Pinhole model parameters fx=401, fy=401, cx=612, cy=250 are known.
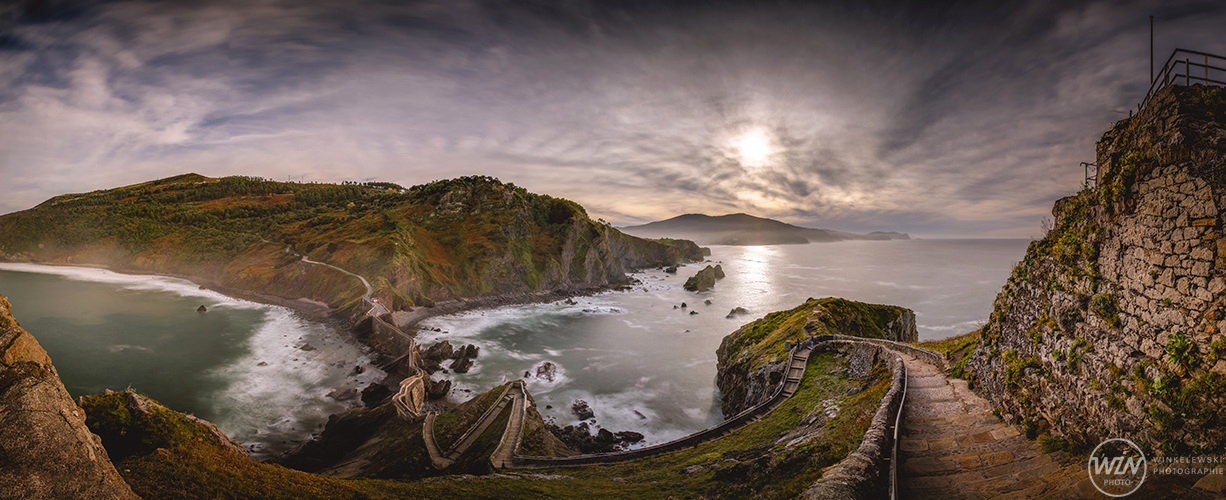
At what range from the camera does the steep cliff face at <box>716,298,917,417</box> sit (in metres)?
25.3

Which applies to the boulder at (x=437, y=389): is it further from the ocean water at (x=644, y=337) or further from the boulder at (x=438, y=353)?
the boulder at (x=438, y=353)

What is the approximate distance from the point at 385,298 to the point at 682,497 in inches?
2101

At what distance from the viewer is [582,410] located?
31094 mm

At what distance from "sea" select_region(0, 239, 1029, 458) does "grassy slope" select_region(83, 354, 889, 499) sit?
8667mm

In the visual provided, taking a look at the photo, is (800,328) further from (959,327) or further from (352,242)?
(352,242)

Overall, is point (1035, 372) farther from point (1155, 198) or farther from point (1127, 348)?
point (1155, 198)

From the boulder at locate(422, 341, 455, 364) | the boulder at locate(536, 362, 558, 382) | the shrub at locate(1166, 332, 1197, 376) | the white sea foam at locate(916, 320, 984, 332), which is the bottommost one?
the boulder at locate(536, 362, 558, 382)

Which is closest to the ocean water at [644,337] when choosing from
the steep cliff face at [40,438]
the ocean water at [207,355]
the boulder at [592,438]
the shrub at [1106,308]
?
the boulder at [592,438]

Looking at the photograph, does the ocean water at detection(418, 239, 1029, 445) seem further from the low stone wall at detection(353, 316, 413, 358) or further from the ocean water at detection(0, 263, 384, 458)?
the ocean water at detection(0, 263, 384, 458)

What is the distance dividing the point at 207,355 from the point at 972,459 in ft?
185

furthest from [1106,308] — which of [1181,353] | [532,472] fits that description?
[532,472]

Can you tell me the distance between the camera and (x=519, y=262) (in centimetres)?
8012

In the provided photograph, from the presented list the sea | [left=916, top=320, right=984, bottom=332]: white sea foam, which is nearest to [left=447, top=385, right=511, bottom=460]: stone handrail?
the sea

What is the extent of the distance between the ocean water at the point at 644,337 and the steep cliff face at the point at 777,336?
11.2ft
